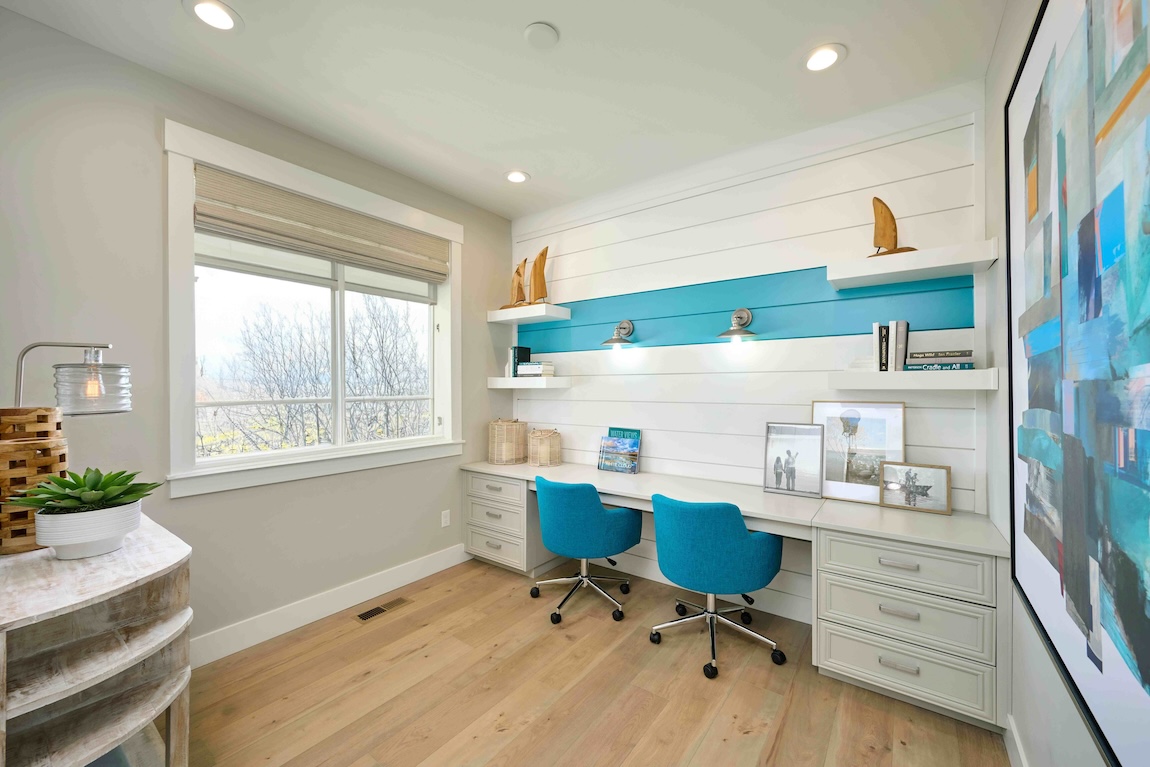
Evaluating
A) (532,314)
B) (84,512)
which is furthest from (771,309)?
(84,512)

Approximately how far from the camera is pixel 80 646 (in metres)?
1.32

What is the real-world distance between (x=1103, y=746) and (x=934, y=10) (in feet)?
7.75

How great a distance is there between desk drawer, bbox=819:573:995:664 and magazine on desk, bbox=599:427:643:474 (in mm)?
1404

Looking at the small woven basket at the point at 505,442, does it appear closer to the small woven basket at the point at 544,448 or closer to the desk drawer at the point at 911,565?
the small woven basket at the point at 544,448

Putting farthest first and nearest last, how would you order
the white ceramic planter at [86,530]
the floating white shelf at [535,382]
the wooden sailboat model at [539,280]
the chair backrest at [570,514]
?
the wooden sailboat model at [539,280] < the floating white shelf at [535,382] < the chair backrest at [570,514] < the white ceramic planter at [86,530]

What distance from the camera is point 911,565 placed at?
6.33 feet

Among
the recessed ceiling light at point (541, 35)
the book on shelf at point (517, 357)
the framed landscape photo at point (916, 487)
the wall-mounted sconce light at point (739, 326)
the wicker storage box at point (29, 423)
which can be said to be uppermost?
the recessed ceiling light at point (541, 35)

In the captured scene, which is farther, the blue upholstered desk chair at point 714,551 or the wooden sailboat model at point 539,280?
the wooden sailboat model at point 539,280

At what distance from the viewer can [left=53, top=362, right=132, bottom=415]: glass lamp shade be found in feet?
5.06

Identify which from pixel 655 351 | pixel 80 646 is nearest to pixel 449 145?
pixel 655 351

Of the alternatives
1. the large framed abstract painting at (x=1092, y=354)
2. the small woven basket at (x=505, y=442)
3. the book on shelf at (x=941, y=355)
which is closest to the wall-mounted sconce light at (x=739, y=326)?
the book on shelf at (x=941, y=355)

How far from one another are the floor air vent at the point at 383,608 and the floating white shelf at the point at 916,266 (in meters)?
3.13

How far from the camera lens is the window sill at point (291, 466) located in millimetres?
2281

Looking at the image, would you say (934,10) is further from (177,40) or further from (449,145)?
(177,40)
